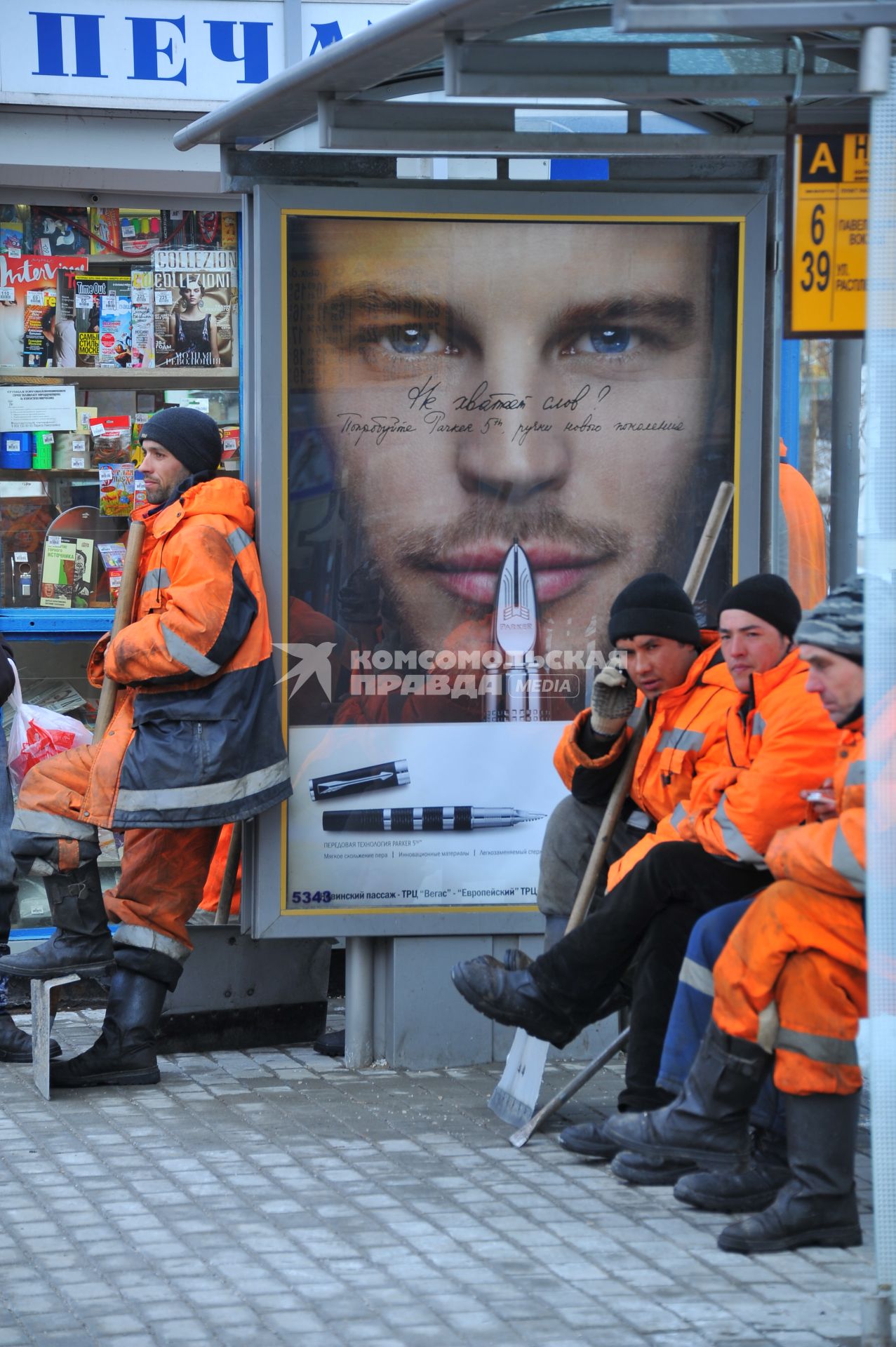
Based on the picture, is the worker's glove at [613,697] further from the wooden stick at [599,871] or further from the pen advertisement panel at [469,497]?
the pen advertisement panel at [469,497]

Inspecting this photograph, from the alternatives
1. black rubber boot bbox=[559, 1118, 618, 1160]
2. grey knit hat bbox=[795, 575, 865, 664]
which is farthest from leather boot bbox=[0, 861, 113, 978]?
grey knit hat bbox=[795, 575, 865, 664]

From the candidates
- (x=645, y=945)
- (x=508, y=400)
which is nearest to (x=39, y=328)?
(x=508, y=400)

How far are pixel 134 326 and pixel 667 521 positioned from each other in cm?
263

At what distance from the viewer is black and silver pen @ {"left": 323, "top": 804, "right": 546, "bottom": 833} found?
5551 millimetres

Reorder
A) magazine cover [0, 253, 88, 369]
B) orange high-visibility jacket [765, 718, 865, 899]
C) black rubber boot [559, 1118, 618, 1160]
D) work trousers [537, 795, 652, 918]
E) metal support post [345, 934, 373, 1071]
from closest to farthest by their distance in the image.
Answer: orange high-visibility jacket [765, 718, 865, 899] → black rubber boot [559, 1118, 618, 1160] → work trousers [537, 795, 652, 918] → metal support post [345, 934, 373, 1071] → magazine cover [0, 253, 88, 369]

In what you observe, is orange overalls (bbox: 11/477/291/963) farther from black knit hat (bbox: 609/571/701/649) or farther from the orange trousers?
the orange trousers

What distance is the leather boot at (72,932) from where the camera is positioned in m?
5.43

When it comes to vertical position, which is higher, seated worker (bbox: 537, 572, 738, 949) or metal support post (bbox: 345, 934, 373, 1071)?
seated worker (bbox: 537, 572, 738, 949)

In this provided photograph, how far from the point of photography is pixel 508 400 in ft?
18.2

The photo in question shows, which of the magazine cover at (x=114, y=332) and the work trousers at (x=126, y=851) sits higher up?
the magazine cover at (x=114, y=332)

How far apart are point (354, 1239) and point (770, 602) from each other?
177 cm

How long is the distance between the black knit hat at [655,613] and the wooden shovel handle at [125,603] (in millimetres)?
1454

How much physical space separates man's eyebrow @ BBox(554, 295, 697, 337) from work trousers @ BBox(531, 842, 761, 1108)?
1776 mm

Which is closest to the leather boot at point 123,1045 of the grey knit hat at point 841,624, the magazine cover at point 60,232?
the grey knit hat at point 841,624
